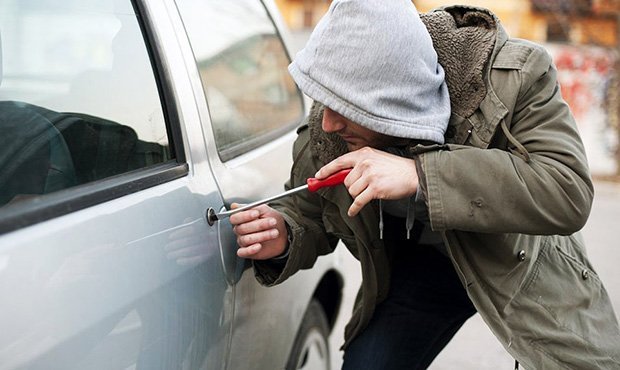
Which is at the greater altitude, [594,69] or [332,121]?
[332,121]

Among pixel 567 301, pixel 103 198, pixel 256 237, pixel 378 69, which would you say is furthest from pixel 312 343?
pixel 103 198

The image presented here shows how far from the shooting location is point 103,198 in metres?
1.57

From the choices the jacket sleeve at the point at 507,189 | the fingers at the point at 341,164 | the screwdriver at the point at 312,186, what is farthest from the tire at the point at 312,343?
the jacket sleeve at the point at 507,189

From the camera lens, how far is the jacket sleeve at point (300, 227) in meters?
2.18

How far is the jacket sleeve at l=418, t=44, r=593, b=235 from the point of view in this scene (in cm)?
180

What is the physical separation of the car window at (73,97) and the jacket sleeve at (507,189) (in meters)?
0.63

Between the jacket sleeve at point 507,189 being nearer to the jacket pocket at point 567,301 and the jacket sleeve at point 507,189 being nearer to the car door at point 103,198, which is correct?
the jacket pocket at point 567,301

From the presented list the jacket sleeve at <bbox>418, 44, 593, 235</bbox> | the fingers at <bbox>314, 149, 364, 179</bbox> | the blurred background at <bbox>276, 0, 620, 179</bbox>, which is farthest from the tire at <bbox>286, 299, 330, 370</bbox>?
the blurred background at <bbox>276, 0, 620, 179</bbox>

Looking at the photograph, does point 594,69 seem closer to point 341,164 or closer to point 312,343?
point 312,343

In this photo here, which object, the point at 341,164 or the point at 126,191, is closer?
the point at 126,191

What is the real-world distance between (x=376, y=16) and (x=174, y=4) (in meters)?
0.61

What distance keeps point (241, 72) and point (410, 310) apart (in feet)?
3.11

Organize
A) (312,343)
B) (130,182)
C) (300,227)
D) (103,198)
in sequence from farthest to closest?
(312,343) → (300,227) → (130,182) → (103,198)

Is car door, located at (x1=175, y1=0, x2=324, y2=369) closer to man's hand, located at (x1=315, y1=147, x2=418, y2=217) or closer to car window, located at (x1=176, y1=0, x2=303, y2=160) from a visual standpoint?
car window, located at (x1=176, y1=0, x2=303, y2=160)
